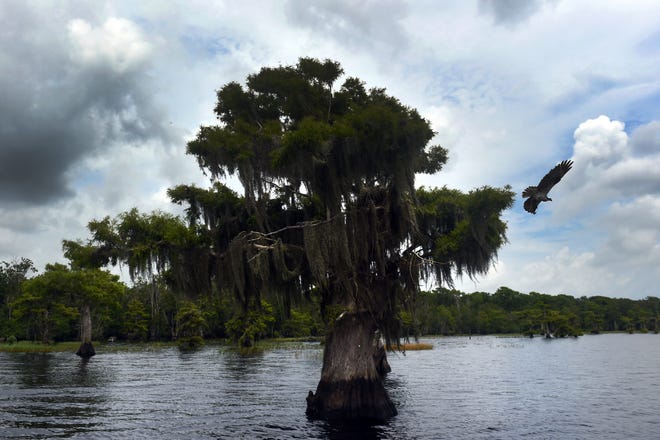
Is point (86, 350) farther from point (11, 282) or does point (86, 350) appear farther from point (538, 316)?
point (538, 316)

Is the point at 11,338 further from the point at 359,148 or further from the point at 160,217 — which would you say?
the point at 359,148

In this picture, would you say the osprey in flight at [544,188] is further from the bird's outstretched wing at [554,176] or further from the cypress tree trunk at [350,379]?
the cypress tree trunk at [350,379]

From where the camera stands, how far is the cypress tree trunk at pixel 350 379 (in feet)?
66.0

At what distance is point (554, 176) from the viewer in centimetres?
1766

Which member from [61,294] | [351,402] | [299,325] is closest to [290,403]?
[351,402]

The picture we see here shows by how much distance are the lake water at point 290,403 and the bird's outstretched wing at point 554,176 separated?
8977mm

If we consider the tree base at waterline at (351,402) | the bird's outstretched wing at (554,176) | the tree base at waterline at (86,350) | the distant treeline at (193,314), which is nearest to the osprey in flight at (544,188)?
the bird's outstretched wing at (554,176)

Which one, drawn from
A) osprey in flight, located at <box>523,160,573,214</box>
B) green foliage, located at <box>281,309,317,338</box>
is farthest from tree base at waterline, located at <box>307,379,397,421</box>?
green foliage, located at <box>281,309,317,338</box>

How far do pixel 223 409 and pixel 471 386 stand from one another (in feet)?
58.7

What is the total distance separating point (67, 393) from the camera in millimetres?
28391

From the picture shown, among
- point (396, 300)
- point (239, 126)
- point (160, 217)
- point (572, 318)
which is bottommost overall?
point (572, 318)

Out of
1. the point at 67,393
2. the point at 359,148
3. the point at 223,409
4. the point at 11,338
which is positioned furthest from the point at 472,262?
the point at 11,338

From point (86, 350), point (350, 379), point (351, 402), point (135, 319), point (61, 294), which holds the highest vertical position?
point (61, 294)

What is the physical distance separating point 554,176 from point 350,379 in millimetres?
10970
